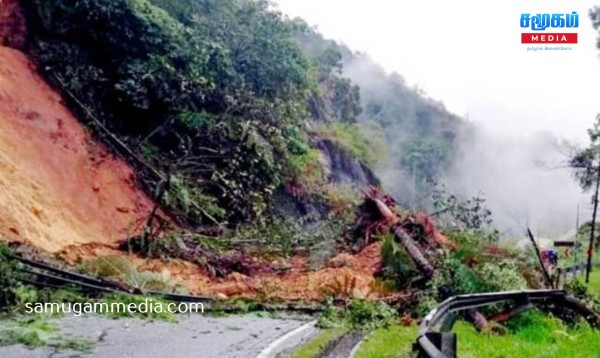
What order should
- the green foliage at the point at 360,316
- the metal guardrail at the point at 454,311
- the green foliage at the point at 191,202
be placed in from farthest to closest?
the green foliage at the point at 191,202 < the green foliage at the point at 360,316 < the metal guardrail at the point at 454,311

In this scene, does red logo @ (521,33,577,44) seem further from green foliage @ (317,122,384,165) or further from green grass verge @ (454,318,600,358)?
green foliage @ (317,122,384,165)

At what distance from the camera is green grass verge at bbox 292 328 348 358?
7.29 metres

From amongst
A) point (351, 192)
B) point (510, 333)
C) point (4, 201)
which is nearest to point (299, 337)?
point (510, 333)

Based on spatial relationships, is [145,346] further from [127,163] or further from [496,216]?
[496,216]

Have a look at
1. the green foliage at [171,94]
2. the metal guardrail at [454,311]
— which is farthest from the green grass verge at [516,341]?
the green foliage at [171,94]

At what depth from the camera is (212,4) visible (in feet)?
83.9

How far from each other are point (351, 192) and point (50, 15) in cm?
1574

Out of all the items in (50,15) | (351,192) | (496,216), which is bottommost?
(496,216)

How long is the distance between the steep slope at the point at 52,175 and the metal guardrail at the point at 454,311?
399 inches

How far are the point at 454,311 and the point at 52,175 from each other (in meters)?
14.4

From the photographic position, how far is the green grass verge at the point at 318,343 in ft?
23.9

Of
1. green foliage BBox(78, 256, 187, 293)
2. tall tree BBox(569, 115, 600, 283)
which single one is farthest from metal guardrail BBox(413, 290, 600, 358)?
tall tree BBox(569, 115, 600, 283)

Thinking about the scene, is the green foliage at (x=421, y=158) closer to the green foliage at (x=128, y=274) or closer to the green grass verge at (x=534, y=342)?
the green foliage at (x=128, y=274)

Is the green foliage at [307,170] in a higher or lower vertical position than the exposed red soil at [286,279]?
higher
